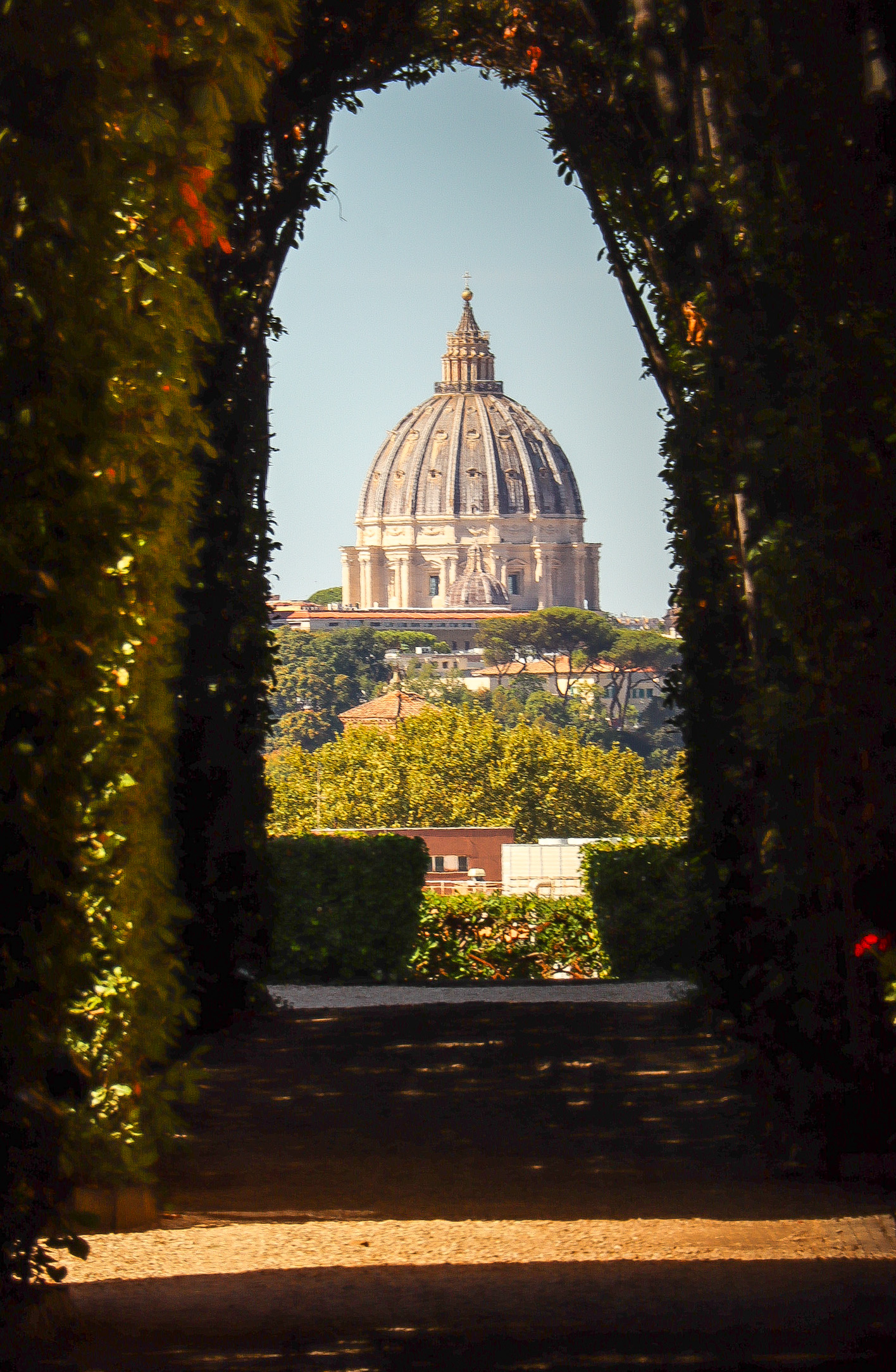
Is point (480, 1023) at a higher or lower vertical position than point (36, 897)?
lower

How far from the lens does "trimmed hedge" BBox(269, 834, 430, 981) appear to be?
36.6ft

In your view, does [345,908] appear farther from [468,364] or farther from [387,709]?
[468,364]

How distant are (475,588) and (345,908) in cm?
14943

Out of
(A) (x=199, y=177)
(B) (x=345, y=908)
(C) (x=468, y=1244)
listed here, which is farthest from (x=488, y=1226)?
(B) (x=345, y=908)

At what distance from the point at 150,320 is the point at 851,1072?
9.91 ft

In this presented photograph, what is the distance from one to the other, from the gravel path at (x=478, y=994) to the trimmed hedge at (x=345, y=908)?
375 mm

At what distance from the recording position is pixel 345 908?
11.2 meters

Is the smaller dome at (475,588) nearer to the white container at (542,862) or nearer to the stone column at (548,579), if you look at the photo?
the stone column at (548,579)

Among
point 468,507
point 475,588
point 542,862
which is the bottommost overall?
point 542,862

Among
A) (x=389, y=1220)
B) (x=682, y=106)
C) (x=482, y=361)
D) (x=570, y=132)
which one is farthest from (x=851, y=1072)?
(x=482, y=361)

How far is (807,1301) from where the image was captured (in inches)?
145

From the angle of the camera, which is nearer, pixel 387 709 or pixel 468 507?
pixel 387 709

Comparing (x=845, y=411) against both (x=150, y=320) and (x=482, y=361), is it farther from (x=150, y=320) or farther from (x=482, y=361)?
(x=482, y=361)

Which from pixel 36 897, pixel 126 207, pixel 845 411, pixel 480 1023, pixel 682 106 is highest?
pixel 682 106
